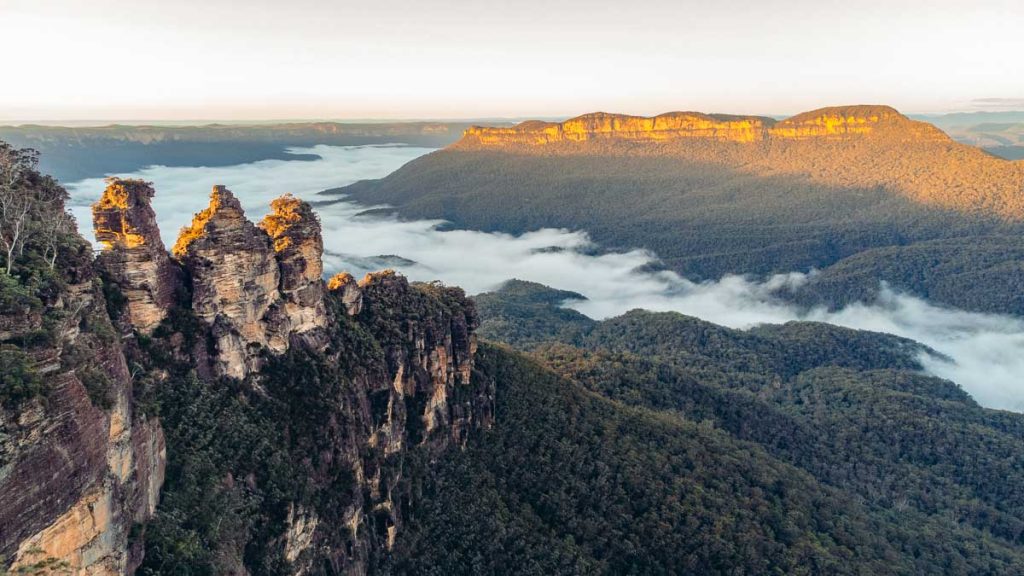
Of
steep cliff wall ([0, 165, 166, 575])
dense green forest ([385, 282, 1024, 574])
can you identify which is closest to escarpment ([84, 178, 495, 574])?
steep cliff wall ([0, 165, 166, 575])

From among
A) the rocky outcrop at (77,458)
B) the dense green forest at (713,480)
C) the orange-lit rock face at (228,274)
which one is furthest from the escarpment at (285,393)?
the dense green forest at (713,480)

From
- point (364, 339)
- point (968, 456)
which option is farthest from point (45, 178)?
point (968, 456)

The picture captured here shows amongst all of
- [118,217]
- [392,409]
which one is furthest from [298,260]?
[392,409]

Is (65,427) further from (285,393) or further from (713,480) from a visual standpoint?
(713,480)

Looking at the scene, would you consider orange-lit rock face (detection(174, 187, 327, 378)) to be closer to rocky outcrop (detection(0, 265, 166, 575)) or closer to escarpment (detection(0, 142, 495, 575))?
escarpment (detection(0, 142, 495, 575))

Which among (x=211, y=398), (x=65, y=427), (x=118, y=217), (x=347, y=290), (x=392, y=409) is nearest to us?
(x=65, y=427)

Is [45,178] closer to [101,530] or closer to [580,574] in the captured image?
[101,530]

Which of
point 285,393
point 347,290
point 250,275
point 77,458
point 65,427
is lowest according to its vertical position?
point 285,393

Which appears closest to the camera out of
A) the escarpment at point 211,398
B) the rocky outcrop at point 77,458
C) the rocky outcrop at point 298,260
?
the rocky outcrop at point 77,458

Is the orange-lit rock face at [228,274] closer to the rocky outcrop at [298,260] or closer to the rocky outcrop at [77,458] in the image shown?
the rocky outcrop at [298,260]
